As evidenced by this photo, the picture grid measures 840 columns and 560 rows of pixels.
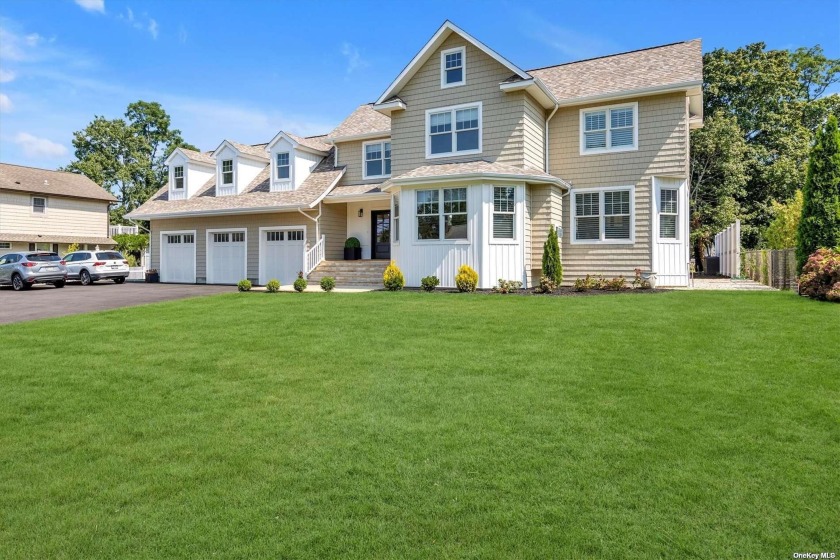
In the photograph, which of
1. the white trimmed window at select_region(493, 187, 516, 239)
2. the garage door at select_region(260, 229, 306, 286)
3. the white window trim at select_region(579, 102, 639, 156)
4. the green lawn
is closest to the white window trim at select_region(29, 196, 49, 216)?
the garage door at select_region(260, 229, 306, 286)

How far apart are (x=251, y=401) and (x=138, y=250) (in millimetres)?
36342

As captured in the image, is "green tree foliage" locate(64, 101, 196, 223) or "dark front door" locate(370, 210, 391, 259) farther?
"green tree foliage" locate(64, 101, 196, 223)

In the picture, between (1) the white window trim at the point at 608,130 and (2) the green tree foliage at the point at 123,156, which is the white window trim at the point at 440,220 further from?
(2) the green tree foliage at the point at 123,156

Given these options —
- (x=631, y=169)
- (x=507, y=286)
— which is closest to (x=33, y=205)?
(x=507, y=286)

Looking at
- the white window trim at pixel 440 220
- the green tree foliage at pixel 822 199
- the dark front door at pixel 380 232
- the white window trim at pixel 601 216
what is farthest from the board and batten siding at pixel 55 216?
the green tree foliage at pixel 822 199

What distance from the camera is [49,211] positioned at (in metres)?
35.5

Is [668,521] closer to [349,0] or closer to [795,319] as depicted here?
[795,319]

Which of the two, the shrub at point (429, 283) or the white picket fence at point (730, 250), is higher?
the white picket fence at point (730, 250)

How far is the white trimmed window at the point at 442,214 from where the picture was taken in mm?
16141

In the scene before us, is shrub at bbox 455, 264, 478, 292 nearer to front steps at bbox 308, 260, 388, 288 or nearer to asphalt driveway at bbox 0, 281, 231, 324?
front steps at bbox 308, 260, 388, 288

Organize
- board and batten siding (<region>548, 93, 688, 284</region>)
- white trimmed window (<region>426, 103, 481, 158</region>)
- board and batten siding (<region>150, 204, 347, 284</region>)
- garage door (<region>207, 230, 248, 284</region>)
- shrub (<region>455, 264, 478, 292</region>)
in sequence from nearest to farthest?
shrub (<region>455, 264, 478, 292</region>), board and batten siding (<region>548, 93, 688, 284</region>), white trimmed window (<region>426, 103, 481, 158</region>), board and batten siding (<region>150, 204, 347, 284</region>), garage door (<region>207, 230, 248, 284</region>)

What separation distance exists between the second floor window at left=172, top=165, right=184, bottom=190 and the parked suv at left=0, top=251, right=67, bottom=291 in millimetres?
6330

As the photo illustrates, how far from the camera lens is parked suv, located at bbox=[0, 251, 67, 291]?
21.3 meters

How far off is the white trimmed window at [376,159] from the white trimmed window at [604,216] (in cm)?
796
